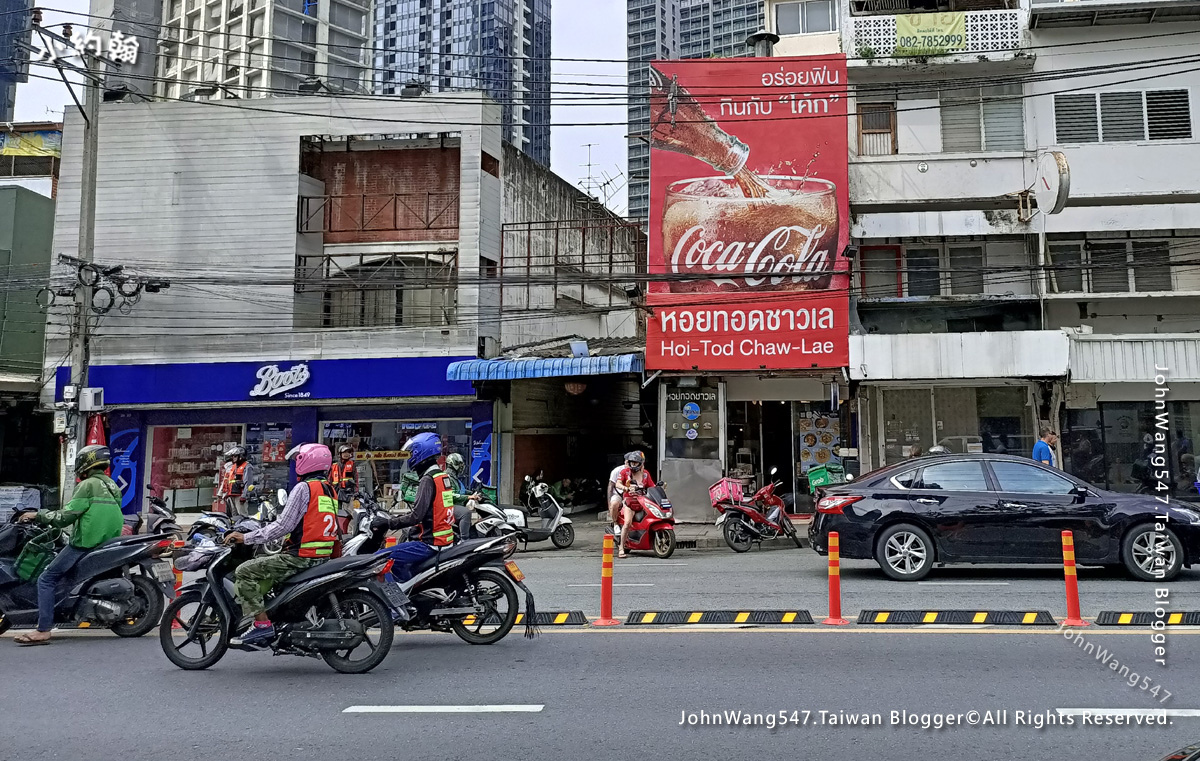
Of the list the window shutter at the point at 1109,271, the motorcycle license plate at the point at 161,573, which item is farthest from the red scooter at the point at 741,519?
the window shutter at the point at 1109,271

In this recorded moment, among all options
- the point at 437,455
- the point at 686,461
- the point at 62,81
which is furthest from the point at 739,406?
the point at 62,81

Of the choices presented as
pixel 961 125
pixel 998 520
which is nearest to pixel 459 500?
pixel 998 520

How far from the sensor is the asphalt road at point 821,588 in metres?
9.02

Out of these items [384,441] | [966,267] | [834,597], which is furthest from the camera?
[384,441]

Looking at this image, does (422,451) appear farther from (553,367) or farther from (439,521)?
(553,367)

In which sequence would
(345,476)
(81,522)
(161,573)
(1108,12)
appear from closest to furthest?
(81,522) < (161,573) < (345,476) < (1108,12)

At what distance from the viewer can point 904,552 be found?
10.5m

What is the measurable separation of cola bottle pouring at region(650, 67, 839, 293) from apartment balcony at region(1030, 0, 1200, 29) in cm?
633

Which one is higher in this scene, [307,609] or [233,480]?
[233,480]

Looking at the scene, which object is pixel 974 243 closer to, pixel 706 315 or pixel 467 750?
pixel 706 315

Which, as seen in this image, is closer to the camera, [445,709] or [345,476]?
[445,709]

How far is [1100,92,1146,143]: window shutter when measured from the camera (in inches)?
765

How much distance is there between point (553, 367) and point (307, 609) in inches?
490

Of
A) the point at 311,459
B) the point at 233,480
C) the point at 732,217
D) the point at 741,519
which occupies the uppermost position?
the point at 732,217
